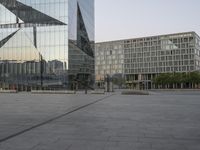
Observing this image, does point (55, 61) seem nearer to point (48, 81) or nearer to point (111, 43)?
point (48, 81)

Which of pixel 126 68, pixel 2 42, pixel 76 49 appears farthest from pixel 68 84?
pixel 126 68

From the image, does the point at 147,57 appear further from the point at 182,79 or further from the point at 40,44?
the point at 40,44

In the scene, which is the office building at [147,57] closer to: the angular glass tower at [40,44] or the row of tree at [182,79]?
the row of tree at [182,79]

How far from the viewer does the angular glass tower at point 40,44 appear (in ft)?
228

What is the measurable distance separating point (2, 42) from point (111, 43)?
105 meters

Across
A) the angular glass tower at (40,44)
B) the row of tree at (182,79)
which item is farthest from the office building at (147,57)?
the angular glass tower at (40,44)

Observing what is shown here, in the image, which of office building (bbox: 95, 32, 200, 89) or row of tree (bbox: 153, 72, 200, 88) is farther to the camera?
office building (bbox: 95, 32, 200, 89)

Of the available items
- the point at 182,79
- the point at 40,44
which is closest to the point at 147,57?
the point at 182,79

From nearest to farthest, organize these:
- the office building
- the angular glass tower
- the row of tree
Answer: the angular glass tower < the row of tree < the office building

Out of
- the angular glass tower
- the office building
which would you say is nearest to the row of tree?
the office building

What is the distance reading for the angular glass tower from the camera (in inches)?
2739

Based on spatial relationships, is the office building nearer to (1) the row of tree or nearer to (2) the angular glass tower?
(1) the row of tree

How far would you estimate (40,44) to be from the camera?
71.8m

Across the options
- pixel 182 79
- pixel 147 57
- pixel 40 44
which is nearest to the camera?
pixel 40 44
